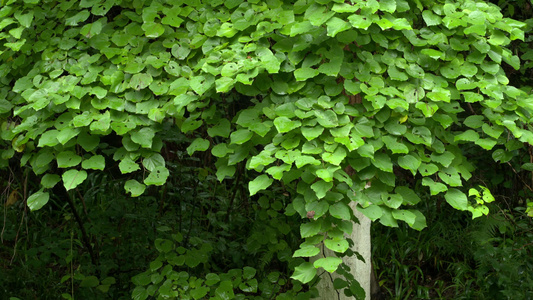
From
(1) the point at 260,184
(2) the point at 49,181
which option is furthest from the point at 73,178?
(1) the point at 260,184

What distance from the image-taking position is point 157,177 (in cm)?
226

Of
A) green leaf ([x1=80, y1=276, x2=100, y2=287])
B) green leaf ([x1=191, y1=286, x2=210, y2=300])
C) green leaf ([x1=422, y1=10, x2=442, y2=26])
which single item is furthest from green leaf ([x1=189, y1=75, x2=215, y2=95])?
green leaf ([x1=80, y1=276, x2=100, y2=287])

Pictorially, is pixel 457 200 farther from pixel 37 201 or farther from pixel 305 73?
pixel 37 201

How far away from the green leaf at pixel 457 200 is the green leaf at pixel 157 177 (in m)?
1.13

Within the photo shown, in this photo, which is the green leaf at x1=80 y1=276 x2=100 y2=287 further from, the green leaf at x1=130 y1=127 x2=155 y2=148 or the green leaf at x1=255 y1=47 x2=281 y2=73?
the green leaf at x1=255 y1=47 x2=281 y2=73

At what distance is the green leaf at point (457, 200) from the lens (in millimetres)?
2250

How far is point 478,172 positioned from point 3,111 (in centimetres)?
398

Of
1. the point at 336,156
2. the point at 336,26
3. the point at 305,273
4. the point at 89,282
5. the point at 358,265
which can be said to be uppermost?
the point at 336,26

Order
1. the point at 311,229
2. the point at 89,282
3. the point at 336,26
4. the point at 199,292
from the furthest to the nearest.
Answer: the point at 89,282, the point at 199,292, the point at 311,229, the point at 336,26

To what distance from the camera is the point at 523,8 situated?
4.55 meters

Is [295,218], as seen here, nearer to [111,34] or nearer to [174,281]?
[174,281]

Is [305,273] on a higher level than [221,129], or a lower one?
lower

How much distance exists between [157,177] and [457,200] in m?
1.19

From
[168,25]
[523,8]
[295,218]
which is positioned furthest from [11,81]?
[523,8]
